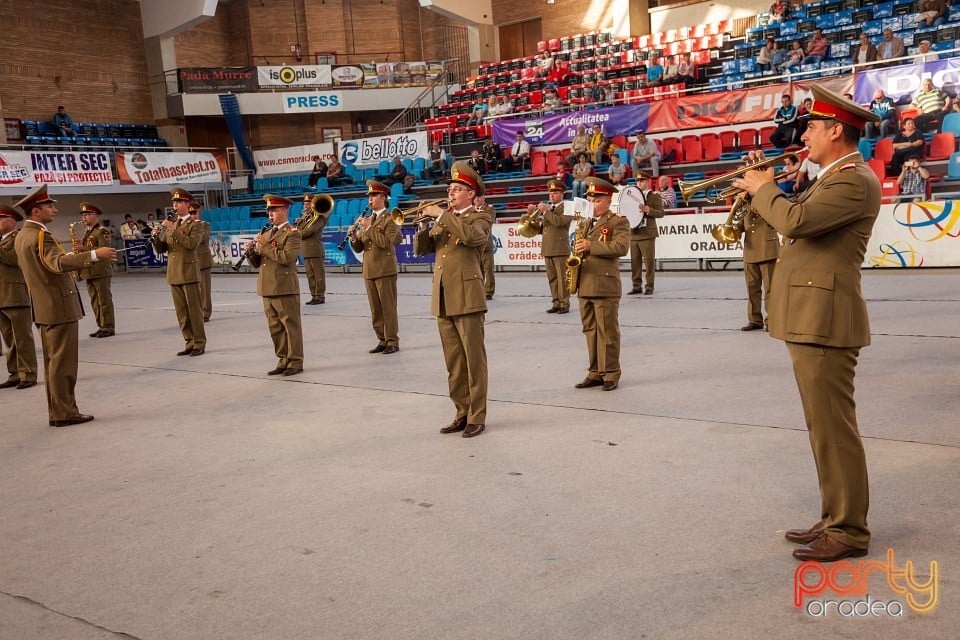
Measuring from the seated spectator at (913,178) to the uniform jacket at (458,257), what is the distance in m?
11.8

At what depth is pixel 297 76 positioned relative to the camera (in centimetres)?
3241

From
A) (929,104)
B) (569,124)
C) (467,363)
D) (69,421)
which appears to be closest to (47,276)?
(69,421)

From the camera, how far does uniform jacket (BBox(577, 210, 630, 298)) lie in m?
7.32

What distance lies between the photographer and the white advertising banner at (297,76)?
32.2 m

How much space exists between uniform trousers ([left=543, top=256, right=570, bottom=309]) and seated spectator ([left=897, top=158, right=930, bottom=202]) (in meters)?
7.15

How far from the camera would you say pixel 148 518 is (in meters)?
4.70

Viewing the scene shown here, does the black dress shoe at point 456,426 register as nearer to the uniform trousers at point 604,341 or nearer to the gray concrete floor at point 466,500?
the gray concrete floor at point 466,500

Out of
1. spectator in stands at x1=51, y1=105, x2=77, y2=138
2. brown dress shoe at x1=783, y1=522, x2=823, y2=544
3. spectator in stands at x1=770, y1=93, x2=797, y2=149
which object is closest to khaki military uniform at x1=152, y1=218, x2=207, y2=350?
brown dress shoe at x1=783, y1=522, x2=823, y2=544

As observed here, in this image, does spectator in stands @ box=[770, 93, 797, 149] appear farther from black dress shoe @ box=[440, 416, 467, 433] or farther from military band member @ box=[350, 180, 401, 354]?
black dress shoe @ box=[440, 416, 467, 433]

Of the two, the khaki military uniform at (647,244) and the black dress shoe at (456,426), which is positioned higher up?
the khaki military uniform at (647,244)

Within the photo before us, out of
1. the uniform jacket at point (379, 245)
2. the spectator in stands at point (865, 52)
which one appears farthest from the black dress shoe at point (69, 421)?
the spectator in stands at point (865, 52)

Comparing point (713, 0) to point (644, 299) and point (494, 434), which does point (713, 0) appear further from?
point (494, 434)

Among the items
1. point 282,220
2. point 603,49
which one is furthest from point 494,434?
point 603,49

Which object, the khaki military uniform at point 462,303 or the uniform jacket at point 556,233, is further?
the uniform jacket at point 556,233
